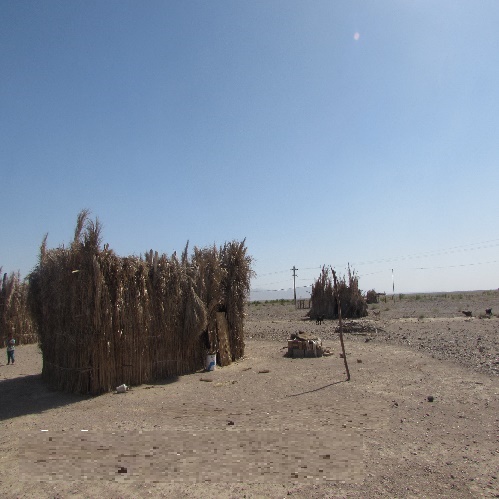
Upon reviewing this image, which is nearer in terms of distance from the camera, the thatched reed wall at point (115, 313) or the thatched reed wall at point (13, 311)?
the thatched reed wall at point (115, 313)

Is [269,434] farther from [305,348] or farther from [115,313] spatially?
[305,348]

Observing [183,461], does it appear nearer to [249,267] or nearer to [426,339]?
[249,267]

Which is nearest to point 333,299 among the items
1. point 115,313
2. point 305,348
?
point 305,348

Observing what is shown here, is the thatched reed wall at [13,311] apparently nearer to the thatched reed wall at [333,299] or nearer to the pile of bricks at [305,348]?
the pile of bricks at [305,348]

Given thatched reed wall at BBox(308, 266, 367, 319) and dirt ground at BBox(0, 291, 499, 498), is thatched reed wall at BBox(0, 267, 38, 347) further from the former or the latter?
thatched reed wall at BBox(308, 266, 367, 319)

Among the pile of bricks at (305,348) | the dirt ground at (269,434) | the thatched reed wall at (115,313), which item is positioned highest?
the thatched reed wall at (115,313)

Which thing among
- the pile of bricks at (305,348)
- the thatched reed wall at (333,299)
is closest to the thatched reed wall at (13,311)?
the pile of bricks at (305,348)

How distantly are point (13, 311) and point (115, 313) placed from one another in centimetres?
→ 1167

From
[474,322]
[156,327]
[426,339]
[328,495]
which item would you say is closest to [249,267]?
[156,327]

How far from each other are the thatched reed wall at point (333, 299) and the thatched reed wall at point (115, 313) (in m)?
16.6

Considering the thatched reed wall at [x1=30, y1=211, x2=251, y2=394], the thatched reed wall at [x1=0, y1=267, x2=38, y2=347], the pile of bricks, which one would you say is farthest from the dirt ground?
the thatched reed wall at [x1=0, y1=267, x2=38, y2=347]

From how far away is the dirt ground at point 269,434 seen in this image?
191 inches

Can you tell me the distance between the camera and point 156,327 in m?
11.0

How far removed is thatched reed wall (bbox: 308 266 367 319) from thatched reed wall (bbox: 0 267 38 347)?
16.6m
